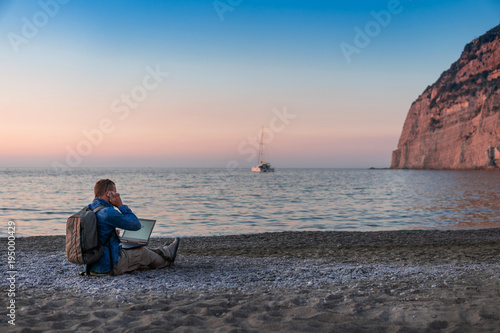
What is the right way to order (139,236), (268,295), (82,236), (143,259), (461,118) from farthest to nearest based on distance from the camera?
(461,118) → (139,236) → (143,259) → (82,236) → (268,295)

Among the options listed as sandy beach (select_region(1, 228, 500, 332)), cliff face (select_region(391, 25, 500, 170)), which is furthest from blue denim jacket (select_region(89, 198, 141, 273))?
cliff face (select_region(391, 25, 500, 170))

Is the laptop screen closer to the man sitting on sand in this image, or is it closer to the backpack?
the man sitting on sand

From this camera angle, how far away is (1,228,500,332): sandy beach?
424 cm

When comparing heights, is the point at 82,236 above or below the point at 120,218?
below

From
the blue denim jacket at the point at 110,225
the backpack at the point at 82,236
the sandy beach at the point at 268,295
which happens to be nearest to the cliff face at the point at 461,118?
the sandy beach at the point at 268,295

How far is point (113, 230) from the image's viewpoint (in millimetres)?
6289

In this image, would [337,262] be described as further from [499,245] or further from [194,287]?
[499,245]

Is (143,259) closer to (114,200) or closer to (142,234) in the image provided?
(142,234)

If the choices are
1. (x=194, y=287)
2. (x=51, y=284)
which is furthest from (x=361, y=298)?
(x=51, y=284)

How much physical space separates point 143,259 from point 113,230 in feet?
2.81

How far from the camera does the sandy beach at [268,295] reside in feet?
13.9

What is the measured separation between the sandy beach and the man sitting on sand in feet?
0.65

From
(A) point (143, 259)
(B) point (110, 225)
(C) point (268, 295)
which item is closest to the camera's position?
(C) point (268, 295)

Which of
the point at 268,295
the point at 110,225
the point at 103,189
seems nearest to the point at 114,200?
the point at 103,189
